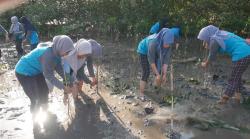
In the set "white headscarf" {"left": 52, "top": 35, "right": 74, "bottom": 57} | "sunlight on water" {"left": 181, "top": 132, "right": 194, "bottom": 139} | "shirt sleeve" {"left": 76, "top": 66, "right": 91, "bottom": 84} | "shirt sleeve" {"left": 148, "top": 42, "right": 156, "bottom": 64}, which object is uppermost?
"white headscarf" {"left": 52, "top": 35, "right": 74, "bottom": 57}

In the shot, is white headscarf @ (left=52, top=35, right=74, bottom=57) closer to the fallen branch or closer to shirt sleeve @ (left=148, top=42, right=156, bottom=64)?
shirt sleeve @ (left=148, top=42, right=156, bottom=64)

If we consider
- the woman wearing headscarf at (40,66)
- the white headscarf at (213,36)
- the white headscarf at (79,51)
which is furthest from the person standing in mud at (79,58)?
the white headscarf at (213,36)

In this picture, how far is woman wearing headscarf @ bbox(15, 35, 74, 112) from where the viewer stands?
5.59 meters

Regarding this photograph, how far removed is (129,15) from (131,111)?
6.97m

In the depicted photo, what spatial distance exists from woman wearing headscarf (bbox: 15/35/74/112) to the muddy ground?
0.70 meters

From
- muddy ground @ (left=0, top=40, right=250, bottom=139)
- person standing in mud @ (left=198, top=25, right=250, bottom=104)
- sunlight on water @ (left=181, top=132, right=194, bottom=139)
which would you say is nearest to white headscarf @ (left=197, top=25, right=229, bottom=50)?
person standing in mud @ (left=198, top=25, right=250, bottom=104)

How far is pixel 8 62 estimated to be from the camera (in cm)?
1172

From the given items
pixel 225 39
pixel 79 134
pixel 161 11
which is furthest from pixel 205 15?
pixel 79 134

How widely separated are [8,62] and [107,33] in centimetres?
431

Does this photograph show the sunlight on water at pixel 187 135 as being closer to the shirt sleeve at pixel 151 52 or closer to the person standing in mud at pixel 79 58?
the shirt sleeve at pixel 151 52

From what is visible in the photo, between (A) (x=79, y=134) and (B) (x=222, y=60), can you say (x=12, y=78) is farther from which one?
(B) (x=222, y=60)

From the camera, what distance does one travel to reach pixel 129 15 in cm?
1335

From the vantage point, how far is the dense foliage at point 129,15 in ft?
36.9

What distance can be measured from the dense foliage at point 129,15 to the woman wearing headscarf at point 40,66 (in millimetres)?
4431
